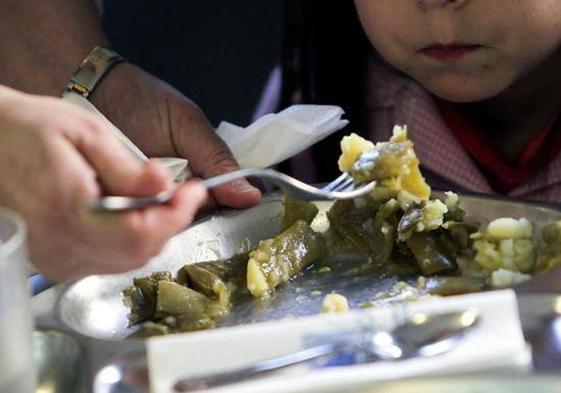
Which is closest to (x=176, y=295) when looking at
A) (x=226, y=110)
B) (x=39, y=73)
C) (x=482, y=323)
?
(x=482, y=323)

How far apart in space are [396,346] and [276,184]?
0.97 ft

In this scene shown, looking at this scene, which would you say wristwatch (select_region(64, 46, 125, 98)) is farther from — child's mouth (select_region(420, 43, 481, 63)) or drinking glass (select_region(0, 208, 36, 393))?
drinking glass (select_region(0, 208, 36, 393))

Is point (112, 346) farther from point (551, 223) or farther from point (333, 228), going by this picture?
point (551, 223)

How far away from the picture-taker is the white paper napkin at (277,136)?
43.3 inches

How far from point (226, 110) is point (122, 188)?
1199 millimetres

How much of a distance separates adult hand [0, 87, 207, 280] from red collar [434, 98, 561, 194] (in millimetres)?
788

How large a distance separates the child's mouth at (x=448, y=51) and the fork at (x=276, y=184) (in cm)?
31

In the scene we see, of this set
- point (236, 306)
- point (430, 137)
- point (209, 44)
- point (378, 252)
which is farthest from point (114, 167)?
point (209, 44)

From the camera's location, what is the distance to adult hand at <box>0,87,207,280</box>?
64cm

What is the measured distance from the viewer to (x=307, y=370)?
0.62 metres

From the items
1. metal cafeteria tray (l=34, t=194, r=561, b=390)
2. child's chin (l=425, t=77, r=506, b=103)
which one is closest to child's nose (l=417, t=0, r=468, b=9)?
child's chin (l=425, t=77, r=506, b=103)

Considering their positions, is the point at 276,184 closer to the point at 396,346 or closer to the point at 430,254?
the point at 430,254

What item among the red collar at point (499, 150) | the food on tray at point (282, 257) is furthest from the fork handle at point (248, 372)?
the red collar at point (499, 150)

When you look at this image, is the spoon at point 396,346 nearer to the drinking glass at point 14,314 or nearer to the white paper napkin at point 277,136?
the drinking glass at point 14,314
